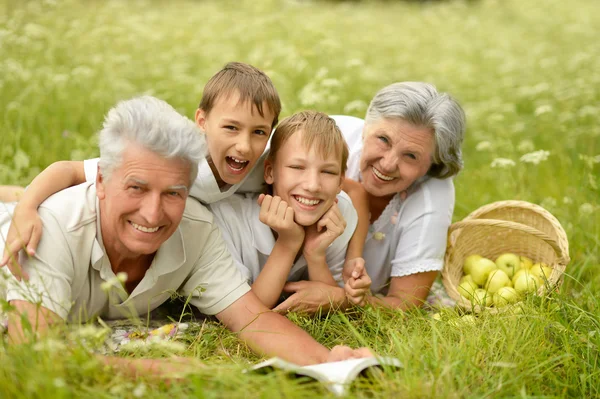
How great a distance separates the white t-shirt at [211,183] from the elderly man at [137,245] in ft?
0.63

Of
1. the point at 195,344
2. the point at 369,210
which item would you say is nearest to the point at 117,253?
the point at 195,344

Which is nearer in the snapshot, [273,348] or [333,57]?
[273,348]

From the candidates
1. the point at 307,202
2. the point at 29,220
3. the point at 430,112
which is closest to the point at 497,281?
the point at 430,112

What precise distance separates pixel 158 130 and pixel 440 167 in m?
1.92

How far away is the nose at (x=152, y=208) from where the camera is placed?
260 cm

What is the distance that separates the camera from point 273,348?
2.99 m

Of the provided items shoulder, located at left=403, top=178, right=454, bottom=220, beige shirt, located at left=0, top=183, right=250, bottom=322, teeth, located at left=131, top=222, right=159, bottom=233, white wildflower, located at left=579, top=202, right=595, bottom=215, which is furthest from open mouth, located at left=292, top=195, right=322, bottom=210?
white wildflower, located at left=579, top=202, right=595, bottom=215

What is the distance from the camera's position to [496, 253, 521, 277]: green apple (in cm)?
410

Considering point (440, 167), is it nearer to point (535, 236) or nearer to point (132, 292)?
point (535, 236)

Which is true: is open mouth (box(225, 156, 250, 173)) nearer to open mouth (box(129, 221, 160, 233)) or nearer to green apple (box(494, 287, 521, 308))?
open mouth (box(129, 221, 160, 233))

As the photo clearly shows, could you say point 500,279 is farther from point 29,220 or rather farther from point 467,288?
point 29,220

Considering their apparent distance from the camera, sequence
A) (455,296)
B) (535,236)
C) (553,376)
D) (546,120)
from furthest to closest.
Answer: (546,120)
(535,236)
(455,296)
(553,376)

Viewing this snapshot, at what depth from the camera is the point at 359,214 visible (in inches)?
147

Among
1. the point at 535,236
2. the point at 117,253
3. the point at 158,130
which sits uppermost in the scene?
the point at 158,130
